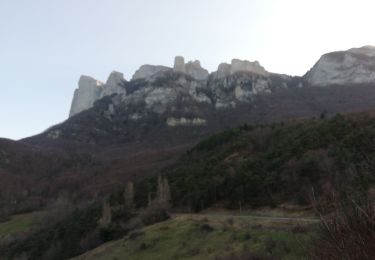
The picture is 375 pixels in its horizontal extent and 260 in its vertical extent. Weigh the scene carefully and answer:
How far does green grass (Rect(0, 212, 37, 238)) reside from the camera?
78525 millimetres

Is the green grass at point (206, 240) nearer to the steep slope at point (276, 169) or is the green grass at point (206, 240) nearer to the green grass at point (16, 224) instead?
the steep slope at point (276, 169)

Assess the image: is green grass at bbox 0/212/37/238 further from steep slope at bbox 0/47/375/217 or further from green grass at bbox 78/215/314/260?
green grass at bbox 78/215/314/260

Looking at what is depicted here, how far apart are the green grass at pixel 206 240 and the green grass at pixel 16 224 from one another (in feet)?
142

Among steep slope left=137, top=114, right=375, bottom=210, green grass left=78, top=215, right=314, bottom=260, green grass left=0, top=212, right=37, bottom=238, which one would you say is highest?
steep slope left=137, top=114, right=375, bottom=210

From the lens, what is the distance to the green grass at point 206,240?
26.5m

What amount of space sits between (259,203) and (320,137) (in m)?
15.8

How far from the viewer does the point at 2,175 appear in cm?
13412

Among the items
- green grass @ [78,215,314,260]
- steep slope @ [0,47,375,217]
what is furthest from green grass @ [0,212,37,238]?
green grass @ [78,215,314,260]

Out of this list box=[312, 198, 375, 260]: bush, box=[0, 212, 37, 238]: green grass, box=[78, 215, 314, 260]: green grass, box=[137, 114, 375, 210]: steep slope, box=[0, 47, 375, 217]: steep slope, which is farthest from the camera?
box=[0, 47, 375, 217]: steep slope

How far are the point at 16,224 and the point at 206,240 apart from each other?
6407cm

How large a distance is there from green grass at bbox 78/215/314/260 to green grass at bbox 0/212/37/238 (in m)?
43.2

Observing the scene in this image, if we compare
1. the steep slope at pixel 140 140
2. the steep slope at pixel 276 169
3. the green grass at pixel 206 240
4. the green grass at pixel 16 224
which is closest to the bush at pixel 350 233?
the green grass at pixel 206 240

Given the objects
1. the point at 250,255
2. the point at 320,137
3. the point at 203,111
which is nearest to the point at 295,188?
the point at 320,137

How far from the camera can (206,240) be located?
1361 inches
